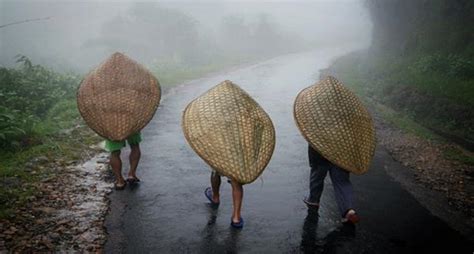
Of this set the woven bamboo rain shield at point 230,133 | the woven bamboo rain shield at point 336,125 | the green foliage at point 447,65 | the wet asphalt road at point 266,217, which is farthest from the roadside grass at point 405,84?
the woven bamboo rain shield at point 230,133

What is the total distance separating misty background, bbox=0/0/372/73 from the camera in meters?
27.6

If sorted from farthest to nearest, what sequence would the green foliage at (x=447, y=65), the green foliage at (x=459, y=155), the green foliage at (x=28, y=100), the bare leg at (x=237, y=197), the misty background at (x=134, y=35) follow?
the misty background at (x=134, y=35)
the green foliage at (x=447, y=65)
the green foliage at (x=459, y=155)
the green foliage at (x=28, y=100)
the bare leg at (x=237, y=197)

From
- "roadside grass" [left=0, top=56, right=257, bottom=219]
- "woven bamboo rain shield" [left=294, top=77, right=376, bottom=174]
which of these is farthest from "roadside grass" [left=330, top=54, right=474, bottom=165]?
"roadside grass" [left=0, top=56, right=257, bottom=219]

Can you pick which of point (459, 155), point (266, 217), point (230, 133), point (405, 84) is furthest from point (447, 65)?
point (230, 133)

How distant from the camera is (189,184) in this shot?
622cm

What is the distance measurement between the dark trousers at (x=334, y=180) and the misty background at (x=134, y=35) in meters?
17.7

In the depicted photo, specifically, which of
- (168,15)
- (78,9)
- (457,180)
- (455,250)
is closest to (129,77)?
(455,250)

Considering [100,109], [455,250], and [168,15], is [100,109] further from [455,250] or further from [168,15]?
[168,15]

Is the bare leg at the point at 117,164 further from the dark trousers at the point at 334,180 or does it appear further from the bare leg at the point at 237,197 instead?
the dark trousers at the point at 334,180

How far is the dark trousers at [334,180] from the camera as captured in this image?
5090 millimetres

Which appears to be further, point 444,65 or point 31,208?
point 444,65

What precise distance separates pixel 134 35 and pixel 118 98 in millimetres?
24385

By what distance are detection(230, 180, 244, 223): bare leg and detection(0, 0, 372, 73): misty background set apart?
17.7m

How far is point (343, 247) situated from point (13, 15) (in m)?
35.0
